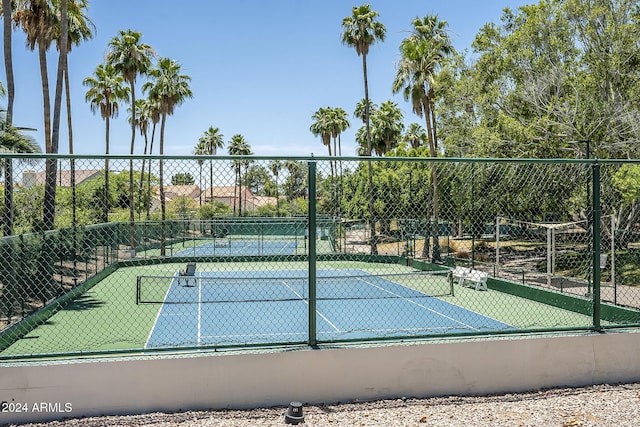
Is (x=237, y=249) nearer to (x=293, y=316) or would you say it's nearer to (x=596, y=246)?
(x=293, y=316)

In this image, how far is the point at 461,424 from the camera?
556 centimetres

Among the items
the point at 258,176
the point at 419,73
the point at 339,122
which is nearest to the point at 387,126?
the point at 339,122

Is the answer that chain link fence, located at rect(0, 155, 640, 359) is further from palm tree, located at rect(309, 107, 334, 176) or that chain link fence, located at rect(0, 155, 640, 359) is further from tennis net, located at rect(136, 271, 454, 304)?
palm tree, located at rect(309, 107, 334, 176)

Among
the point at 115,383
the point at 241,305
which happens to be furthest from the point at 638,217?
the point at 115,383

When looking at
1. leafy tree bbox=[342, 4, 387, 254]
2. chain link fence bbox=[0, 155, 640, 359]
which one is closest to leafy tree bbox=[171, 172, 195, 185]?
chain link fence bbox=[0, 155, 640, 359]

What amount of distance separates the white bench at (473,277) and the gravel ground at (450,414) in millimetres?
12114

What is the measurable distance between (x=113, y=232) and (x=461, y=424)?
2107 cm

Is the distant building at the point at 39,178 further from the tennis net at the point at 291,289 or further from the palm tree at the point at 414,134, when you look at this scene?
the palm tree at the point at 414,134

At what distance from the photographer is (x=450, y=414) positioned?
19.1 feet

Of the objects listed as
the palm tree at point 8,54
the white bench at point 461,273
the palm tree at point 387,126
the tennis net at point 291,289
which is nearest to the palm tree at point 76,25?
the palm tree at point 8,54

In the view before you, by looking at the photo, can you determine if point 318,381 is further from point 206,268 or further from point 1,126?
point 206,268

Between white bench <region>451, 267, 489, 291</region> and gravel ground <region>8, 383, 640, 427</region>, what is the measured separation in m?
12.1

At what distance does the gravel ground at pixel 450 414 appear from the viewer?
18.2 feet

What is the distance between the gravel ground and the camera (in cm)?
554
